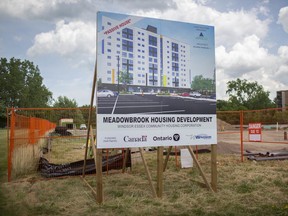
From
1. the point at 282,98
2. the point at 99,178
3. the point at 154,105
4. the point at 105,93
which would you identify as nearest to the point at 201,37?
the point at 154,105

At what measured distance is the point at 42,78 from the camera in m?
93.9

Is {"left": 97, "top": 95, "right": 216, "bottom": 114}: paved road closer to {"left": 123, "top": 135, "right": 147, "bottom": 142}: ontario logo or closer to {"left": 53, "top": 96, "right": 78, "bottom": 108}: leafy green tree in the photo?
Result: {"left": 123, "top": 135, "right": 147, "bottom": 142}: ontario logo

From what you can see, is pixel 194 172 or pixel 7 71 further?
pixel 7 71

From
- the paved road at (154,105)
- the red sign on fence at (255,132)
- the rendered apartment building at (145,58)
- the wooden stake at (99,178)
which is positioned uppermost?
the rendered apartment building at (145,58)

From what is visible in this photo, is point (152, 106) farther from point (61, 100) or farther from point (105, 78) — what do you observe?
point (61, 100)

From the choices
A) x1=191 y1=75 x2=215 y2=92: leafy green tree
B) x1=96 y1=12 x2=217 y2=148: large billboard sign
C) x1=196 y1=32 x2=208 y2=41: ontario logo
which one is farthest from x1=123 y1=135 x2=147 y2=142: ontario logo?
x1=196 y1=32 x2=208 y2=41: ontario logo

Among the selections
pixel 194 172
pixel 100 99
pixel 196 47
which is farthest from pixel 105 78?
pixel 194 172

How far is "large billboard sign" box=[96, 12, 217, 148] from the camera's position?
6891 millimetres

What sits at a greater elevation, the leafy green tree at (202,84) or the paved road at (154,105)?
the leafy green tree at (202,84)

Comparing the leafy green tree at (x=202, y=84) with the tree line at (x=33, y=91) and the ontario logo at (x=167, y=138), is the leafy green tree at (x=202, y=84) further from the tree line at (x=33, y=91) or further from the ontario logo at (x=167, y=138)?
the tree line at (x=33, y=91)

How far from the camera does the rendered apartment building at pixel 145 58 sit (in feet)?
22.7

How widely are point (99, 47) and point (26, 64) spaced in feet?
303

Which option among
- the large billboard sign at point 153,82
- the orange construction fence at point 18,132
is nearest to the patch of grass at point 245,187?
the large billboard sign at point 153,82

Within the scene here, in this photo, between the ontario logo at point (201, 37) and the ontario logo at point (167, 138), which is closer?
the ontario logo at point (167, 138)
